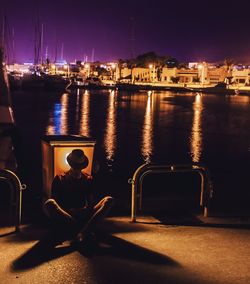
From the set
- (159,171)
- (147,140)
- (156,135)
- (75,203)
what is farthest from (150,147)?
(75,203)

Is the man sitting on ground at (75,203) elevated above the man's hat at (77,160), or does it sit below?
below

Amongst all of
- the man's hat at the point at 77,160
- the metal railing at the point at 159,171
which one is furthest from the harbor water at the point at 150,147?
the man's hat at the point at 77,160

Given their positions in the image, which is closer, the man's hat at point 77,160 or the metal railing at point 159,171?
the man's hat at point 77,160

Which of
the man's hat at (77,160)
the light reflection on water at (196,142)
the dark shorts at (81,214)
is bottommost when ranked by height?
the light reflection on water at (196,142)

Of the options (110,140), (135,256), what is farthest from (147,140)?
(135,256)

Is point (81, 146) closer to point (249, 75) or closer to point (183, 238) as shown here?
point (183, 238)

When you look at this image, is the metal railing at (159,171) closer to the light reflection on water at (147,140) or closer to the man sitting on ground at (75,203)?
the man sitting on ground at (75,203)

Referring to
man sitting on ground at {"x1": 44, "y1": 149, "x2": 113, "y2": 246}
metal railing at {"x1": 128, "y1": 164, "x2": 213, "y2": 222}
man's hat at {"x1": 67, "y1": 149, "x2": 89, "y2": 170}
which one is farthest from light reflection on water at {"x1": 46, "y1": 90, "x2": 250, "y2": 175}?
man's hat at {"x1": 67, "y1": 149, "x2": 89, "y2": 170}

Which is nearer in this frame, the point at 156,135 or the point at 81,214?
the point at 81,214

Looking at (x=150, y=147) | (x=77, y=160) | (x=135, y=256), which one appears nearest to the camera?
(x=135, y=256)

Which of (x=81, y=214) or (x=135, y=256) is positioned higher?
(x=81, y=214)

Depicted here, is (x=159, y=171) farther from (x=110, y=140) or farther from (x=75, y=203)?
(x=110, y=140)

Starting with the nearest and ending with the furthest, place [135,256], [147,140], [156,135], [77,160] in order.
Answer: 1. [135,256]
2. [77,160]
3. [147,140]
4. [156,135]

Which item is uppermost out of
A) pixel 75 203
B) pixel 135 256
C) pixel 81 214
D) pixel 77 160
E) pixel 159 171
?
pixel 77 160
